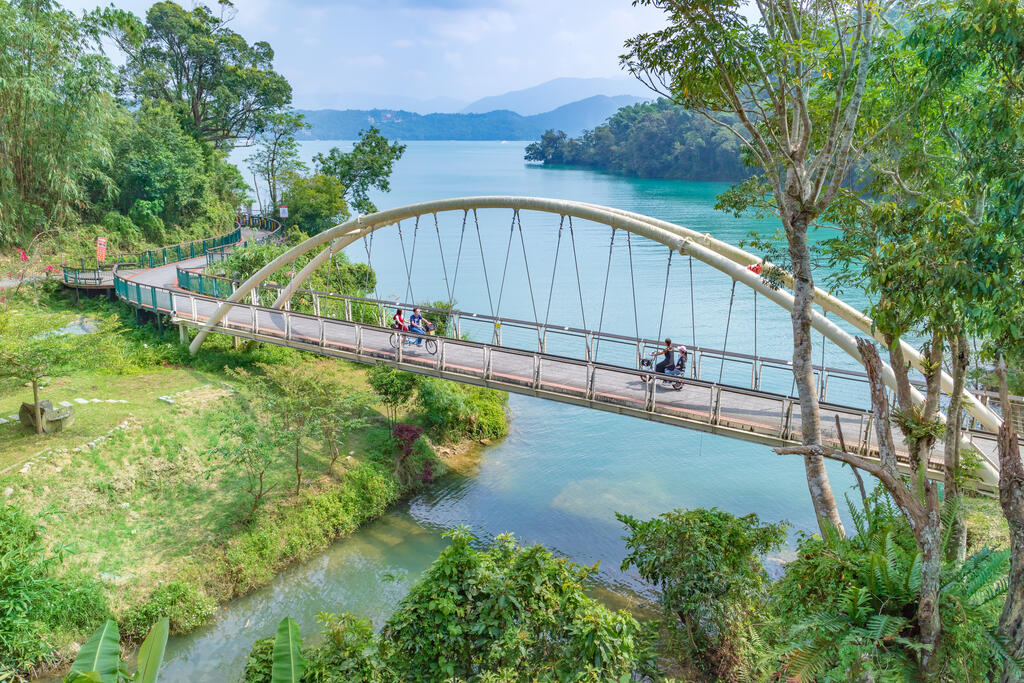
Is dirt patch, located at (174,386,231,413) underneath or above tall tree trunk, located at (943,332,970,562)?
underneath

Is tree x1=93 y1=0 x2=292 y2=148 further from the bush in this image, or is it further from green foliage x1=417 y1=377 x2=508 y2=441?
the bush

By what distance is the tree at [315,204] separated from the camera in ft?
131

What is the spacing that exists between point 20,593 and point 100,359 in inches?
281

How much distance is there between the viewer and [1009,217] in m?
6.43

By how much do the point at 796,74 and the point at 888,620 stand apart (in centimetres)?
690

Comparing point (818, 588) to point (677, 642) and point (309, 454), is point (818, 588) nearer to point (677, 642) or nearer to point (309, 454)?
point (677, 642)

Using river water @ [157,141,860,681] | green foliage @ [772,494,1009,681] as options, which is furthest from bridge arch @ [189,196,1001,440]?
green foliage @ [772,494,1009,681]

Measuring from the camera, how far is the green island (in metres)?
6.73

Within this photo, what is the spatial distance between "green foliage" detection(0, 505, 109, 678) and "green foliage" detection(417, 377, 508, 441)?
860cm

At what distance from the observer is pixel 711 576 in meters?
9.24

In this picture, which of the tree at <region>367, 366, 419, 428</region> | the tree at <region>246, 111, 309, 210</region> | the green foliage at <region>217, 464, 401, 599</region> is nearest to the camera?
the green foliage at <region>217, 464, 401, 599</region>

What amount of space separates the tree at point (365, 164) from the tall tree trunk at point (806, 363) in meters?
34.7

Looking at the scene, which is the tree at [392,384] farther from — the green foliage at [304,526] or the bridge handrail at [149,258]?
the bridge handrail at [149,258]

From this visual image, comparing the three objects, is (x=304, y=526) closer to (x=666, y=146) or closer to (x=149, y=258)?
(x=149, y=258)
